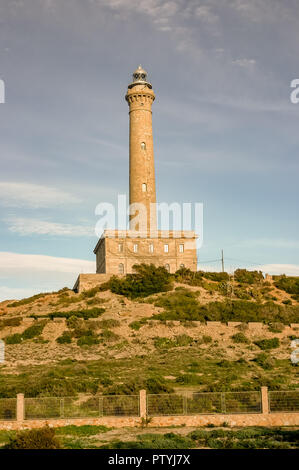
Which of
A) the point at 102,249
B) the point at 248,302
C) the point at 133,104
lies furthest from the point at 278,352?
the point at 133,104

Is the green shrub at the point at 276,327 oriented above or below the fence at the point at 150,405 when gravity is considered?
above

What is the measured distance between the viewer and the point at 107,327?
43.2 meters

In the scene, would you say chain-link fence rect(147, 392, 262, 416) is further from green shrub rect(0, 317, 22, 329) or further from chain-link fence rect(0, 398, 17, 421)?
green shrub rect(0, 317, 22, 329)

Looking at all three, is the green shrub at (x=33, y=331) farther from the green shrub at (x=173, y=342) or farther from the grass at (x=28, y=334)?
the green shrub at (x=173, y=342)

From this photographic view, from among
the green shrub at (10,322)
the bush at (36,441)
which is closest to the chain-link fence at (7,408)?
the bush at (36,441)

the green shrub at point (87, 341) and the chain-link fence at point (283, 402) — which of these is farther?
the green shrub at point (87, 341)

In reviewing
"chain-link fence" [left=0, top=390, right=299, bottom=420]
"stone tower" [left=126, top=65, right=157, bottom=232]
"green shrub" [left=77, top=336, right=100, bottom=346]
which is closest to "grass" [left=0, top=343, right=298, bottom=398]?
"chain-link fence" [left=0, top=390, right=299, bottom=420]

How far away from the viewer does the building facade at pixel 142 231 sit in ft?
195

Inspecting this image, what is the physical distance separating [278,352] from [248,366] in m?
5.73

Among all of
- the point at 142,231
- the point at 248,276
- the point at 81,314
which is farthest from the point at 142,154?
the point at 81,314

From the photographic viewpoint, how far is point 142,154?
199 feet

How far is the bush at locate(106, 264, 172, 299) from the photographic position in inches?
2095
